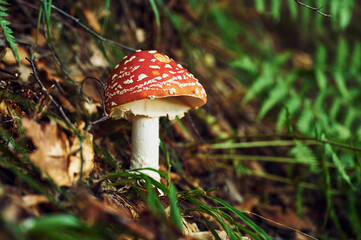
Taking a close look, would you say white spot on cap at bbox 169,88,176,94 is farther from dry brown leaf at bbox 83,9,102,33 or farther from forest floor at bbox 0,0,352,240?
dry brown leaf at bbox 83,9,102,33

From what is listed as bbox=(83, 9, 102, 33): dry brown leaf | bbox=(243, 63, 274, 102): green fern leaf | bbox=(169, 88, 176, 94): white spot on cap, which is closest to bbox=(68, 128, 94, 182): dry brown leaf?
bbox=(169, 88, 176, 94): white spot on cap

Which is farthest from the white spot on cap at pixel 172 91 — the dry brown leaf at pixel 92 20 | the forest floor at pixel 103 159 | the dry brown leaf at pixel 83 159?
the dry brown leaf at pixel 92 20

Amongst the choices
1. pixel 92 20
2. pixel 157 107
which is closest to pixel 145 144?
pixel 157 107

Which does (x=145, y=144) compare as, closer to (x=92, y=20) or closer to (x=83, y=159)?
(x=83, y=159)

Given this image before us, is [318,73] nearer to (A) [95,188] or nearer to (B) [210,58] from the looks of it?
→ (B) [210,58]

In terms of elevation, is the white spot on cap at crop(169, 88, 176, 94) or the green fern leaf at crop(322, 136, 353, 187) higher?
the white spot on cap at crop(169, 88, 176, 94)

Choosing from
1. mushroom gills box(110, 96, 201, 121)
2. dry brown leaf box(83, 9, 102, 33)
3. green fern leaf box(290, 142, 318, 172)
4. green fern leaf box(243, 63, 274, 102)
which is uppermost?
dry brown leaf box(83, 9, 102, 33)

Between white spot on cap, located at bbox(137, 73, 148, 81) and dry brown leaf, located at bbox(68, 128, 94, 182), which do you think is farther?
white spot on cap, located at bbox(137, 73, 148, 81)

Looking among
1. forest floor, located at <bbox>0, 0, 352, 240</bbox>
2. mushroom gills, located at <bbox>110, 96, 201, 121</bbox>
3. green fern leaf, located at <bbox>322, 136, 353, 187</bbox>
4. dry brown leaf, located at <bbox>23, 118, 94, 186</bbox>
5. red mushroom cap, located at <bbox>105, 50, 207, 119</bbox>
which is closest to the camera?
forest floor, located at <bbox>0, 0, 352, 240</bbox>
